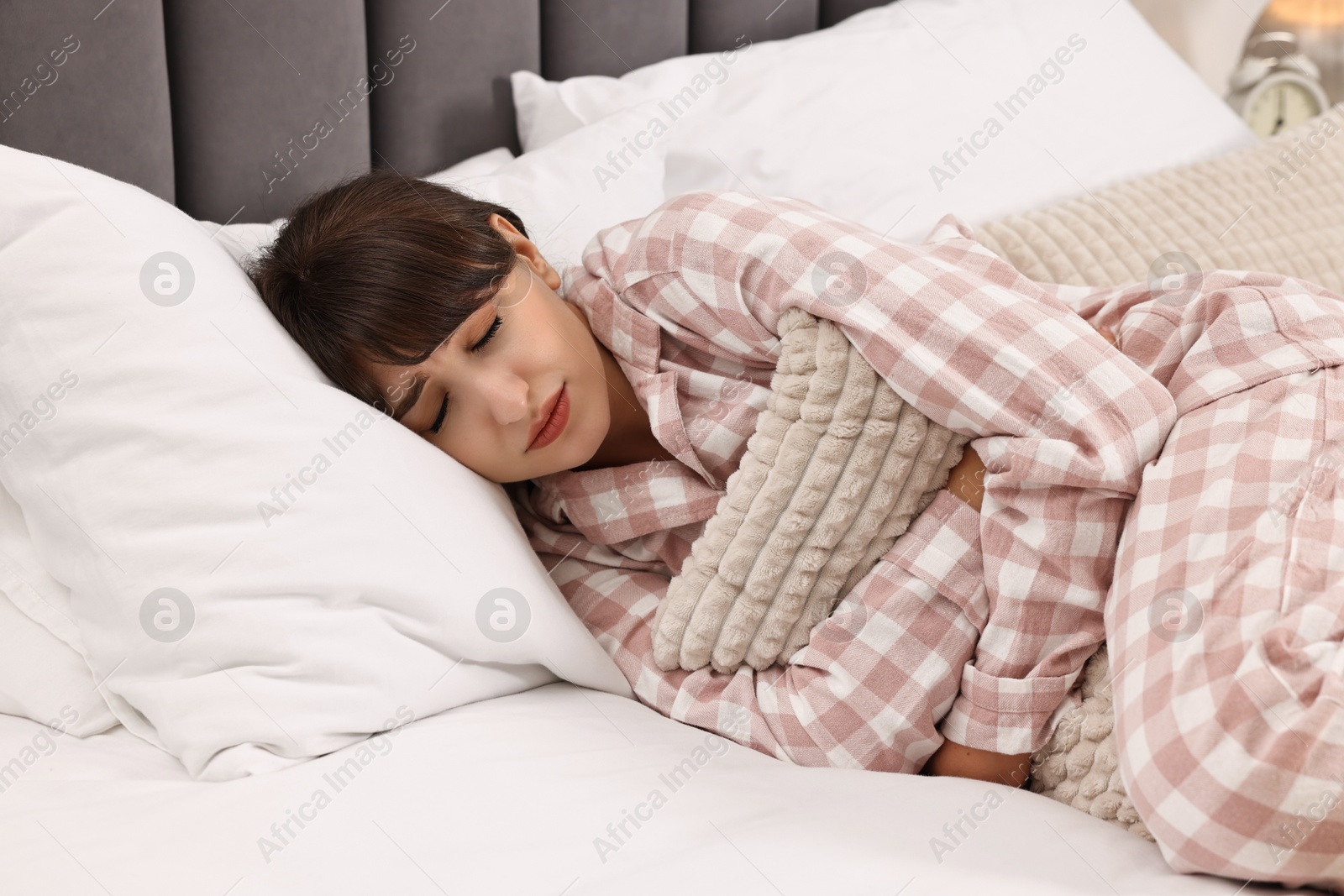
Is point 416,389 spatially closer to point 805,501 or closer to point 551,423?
point 551,423

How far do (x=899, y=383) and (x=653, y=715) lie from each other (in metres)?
0.34

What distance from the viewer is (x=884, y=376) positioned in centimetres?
84

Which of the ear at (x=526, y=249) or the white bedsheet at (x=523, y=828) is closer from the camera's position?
the white bedsheet at (x=523, y=828)

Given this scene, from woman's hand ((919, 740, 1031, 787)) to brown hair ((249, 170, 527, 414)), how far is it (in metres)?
0.55

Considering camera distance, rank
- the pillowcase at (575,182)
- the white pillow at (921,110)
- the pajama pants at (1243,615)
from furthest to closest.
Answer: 1. the white pillow at (921,110)
2. the pillowcase at (575,182)
3. the pajama pants at (1243,615)

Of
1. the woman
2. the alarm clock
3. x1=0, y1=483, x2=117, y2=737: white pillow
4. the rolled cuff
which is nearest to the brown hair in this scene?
the woman

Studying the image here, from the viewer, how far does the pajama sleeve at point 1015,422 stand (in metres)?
0.79

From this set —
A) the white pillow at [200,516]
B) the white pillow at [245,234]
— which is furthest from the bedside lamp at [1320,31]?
the white pillow at [200,516]

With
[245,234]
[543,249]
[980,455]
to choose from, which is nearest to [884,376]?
[980,455]

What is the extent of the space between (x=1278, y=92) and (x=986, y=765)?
5.54 ft

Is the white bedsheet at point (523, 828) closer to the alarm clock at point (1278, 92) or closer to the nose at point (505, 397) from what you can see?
the nose at point (505, 397)

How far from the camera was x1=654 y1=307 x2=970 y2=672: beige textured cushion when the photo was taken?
33.4 inches

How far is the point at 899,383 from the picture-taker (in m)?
0.83

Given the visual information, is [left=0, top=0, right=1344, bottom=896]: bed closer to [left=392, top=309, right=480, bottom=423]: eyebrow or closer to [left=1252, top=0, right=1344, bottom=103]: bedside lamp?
[left=392, top=309, right=480, bottom=423]: eyebrow
